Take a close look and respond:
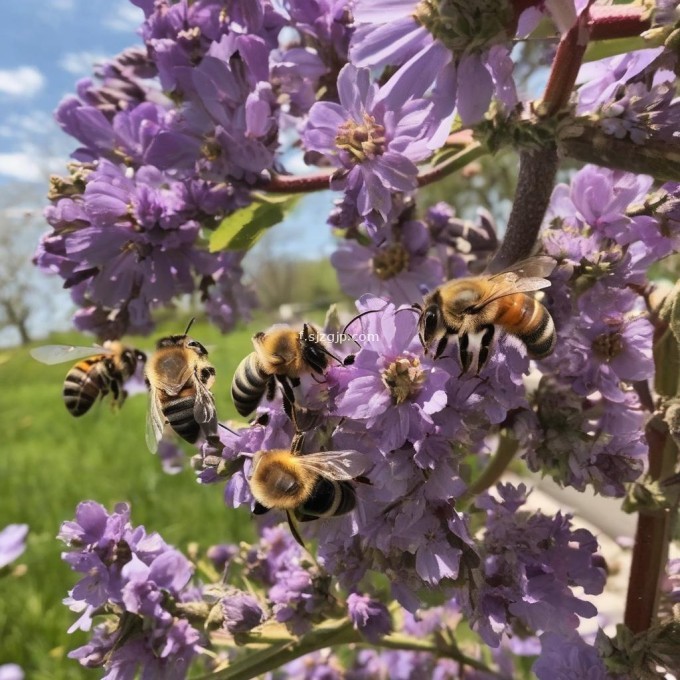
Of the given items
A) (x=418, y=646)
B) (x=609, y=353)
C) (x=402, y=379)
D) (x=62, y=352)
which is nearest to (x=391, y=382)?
(x=402, y=379)

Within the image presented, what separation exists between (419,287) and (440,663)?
2.61 feet

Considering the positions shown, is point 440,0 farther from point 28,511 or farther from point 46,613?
point 28,511

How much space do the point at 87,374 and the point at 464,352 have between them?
61cm

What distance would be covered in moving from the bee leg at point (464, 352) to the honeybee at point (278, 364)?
11cm

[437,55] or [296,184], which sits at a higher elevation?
[437,55]

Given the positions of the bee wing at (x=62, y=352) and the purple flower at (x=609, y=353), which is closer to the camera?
the purple flower at (x=609, y=353)

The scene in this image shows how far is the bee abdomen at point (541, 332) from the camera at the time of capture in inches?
22.0

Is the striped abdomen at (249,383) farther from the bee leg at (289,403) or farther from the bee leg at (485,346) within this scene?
the bee leg at (485,346)

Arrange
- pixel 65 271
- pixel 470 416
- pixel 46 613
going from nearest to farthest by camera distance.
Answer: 1. pixel 470 416
2. pixel 65 271
3. pixel 46 613

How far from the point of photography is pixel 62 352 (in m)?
0.98

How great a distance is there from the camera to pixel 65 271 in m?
0.77

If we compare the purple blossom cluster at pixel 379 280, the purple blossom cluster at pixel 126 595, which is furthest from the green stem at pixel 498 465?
the purple blossom cluster at pixel 126 595

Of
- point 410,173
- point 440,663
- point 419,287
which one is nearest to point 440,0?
point 410,173

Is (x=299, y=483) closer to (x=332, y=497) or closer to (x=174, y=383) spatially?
(x=332, y=497)
